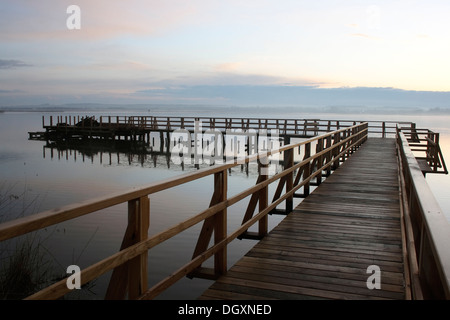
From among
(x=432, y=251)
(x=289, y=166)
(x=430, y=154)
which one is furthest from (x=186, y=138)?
(x=432, y=251)

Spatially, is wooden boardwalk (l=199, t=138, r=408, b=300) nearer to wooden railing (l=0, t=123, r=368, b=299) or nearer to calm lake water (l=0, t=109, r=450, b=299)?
wooden railing (l=0, t=123, r=368, b=299)

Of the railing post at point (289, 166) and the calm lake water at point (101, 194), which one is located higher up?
the railing post at point (289, 166)

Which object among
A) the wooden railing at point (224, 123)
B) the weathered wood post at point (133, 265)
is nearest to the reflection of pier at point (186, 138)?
the wooden railing at point (224, 123)

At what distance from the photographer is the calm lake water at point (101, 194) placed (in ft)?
29.6

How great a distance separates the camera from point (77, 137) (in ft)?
148

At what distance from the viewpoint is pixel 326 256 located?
466 centimetres

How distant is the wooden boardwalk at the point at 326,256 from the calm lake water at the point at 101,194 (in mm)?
3126

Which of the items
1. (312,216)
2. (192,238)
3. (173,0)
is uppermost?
(173,0)

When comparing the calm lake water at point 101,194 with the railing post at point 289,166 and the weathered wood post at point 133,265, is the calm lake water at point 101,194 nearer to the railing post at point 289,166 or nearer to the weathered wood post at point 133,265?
the railing post at point 289,166

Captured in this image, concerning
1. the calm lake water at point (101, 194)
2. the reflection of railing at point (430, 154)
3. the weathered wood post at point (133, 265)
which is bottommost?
the calm lake water at point (101, 194)
